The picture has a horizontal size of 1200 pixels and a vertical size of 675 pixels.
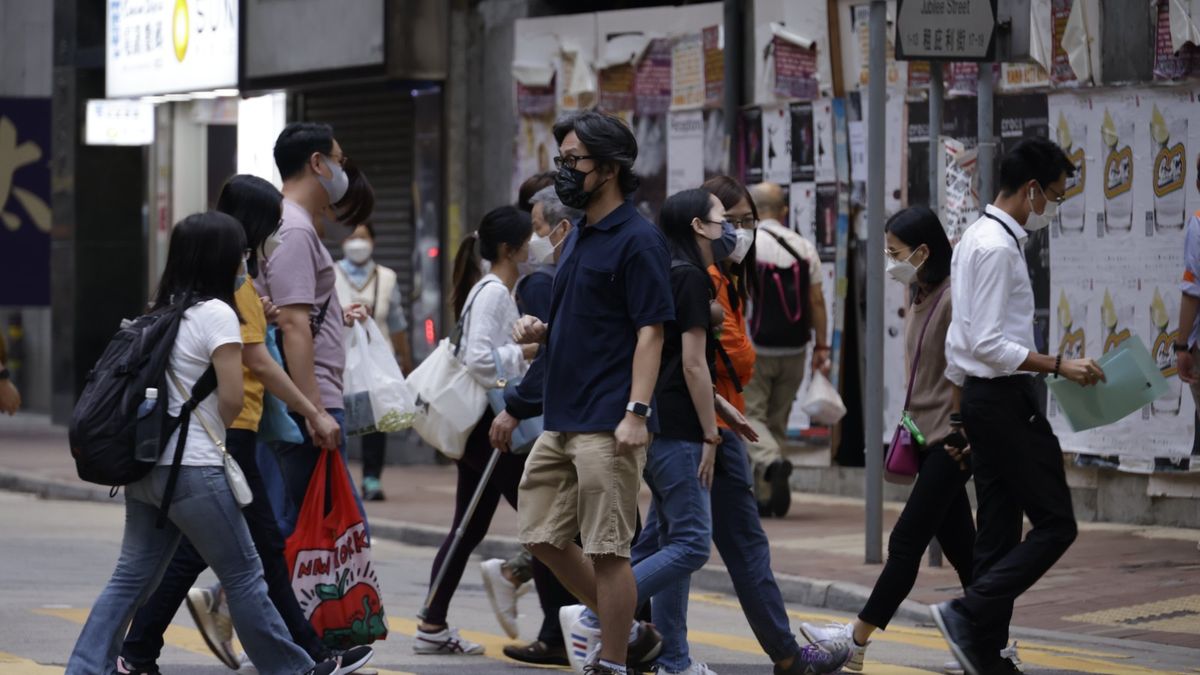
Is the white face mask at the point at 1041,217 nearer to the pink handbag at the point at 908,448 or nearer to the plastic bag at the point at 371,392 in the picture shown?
the pink handbag at the point at 908,448

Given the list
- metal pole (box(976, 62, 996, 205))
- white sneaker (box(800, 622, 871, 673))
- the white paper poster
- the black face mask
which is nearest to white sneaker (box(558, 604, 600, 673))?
white sneaker (box(800, 622, 871, 673))

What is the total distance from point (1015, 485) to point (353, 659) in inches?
92.6

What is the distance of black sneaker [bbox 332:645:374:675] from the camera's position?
713cm

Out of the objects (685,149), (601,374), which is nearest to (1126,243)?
(685,149)

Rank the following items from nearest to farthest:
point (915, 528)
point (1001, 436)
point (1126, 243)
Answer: point (1001, 436) < point (915, 528) < point (1126, 243)

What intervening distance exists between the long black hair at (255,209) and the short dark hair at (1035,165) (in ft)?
8.41

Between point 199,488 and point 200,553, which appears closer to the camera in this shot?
point 199,488

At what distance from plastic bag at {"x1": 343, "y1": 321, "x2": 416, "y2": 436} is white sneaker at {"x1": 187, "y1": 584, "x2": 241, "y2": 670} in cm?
82

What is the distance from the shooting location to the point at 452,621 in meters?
9.34

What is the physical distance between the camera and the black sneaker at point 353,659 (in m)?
7.13

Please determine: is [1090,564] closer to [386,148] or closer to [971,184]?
[971,184]

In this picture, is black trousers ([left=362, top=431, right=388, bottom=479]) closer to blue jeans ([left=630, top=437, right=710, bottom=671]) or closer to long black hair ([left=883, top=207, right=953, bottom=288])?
long black hair ([left=883, top=207, right=953, bottom=288])

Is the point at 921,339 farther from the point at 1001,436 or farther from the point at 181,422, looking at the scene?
the point at 181,422

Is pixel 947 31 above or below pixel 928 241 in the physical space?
above
